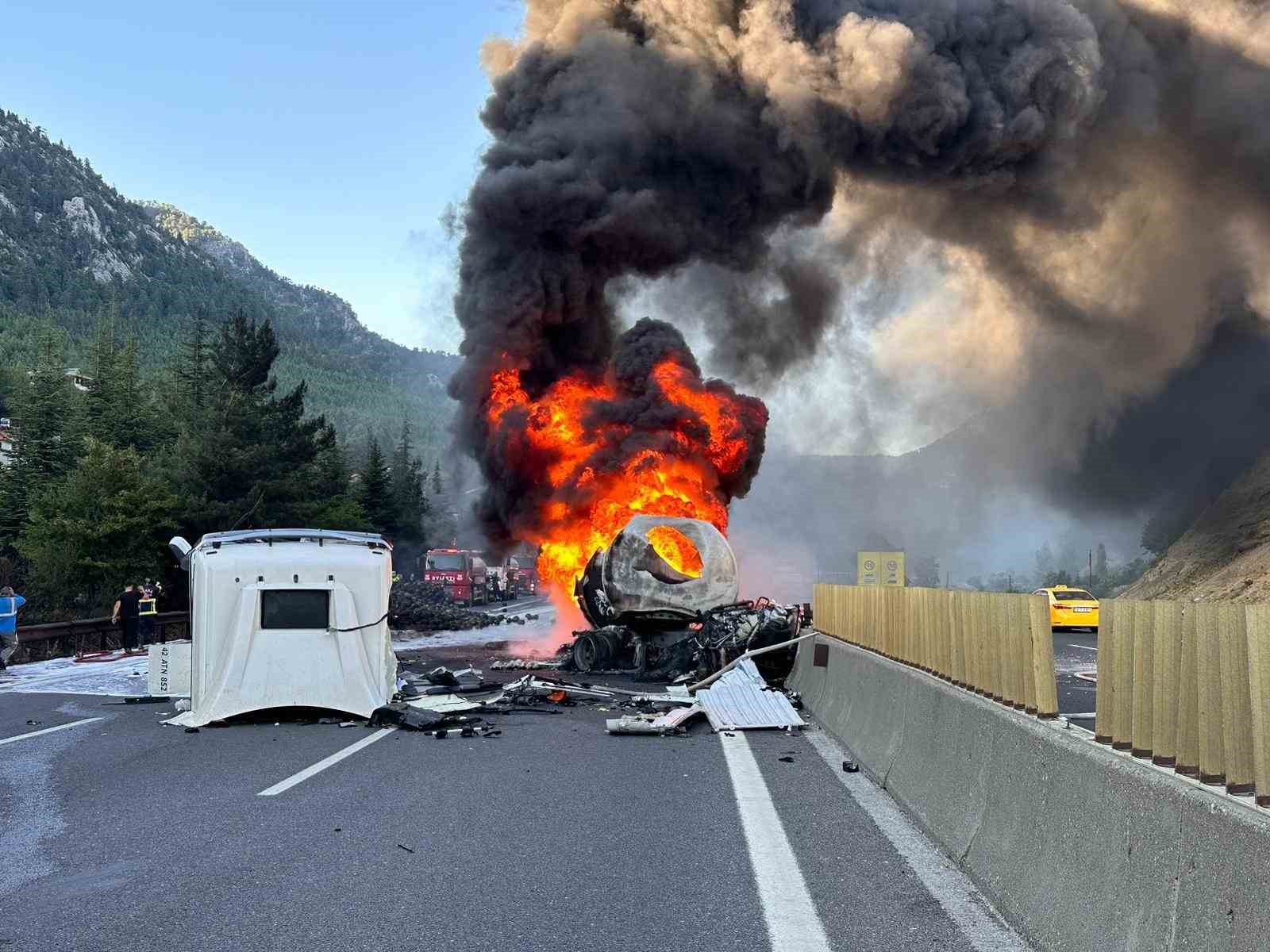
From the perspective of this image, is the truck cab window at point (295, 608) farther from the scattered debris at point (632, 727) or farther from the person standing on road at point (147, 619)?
the person standing on road at point (147, 619)

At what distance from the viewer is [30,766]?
9211mm

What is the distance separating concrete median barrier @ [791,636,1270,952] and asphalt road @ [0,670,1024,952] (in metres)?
0.23

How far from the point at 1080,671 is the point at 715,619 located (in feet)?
19.3

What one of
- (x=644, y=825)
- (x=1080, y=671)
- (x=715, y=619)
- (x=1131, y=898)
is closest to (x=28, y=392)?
(x=715, y=619)

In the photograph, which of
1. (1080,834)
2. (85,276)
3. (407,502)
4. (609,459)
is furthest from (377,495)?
(85,276)

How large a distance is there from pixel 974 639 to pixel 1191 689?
10.5 ft

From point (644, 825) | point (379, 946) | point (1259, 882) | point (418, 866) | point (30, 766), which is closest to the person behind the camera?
point (1259, 882)

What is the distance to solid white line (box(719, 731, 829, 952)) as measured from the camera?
15.3 feet

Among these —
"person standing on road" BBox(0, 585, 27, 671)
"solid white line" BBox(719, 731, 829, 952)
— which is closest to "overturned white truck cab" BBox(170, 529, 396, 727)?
"solid white line" BBox(719, 731, 829, 952)

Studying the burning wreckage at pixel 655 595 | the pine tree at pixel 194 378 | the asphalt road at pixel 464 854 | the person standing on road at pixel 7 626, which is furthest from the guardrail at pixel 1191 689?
the pine tree at pixel 194 378

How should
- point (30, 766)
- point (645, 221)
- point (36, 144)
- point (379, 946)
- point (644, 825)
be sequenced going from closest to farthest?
point (379, 946) → point (644, 825) → point (30, 766) → point (645, 221) → point (36, 144)

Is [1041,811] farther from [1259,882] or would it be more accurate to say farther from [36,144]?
[36,144]

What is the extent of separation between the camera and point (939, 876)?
561 cm

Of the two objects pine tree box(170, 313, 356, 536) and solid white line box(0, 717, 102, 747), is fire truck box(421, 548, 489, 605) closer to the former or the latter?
pine tree box(170, 313, 356, 536)
